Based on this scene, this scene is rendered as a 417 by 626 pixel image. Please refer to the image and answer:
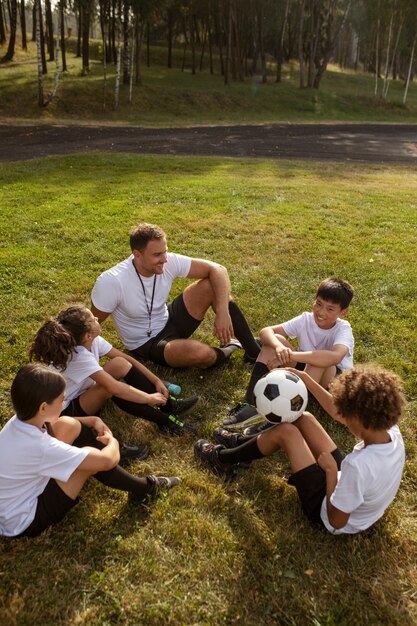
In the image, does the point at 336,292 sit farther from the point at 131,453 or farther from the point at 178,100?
the point at 178,100

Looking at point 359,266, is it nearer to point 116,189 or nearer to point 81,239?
point 81,239

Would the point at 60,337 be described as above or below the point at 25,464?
above

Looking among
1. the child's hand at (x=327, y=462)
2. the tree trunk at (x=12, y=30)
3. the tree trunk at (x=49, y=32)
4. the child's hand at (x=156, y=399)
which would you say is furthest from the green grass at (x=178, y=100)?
the child's hand at (x=327, y=462)

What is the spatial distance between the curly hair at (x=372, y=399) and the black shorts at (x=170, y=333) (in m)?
2.49

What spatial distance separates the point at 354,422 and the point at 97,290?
2.97 m

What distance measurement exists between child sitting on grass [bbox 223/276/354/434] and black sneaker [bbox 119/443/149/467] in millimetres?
811

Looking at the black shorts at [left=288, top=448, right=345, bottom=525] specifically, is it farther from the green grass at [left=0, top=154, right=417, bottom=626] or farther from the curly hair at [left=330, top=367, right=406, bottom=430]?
the curly hair at [left=330, top=367, right=406, bottom=430]

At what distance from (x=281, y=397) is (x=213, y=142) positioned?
18111 millimetres

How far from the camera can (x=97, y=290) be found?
16.7ft

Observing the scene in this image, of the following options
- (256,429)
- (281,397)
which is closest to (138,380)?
(256,429)

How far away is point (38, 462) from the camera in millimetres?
3115

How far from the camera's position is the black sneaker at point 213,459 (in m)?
4.06

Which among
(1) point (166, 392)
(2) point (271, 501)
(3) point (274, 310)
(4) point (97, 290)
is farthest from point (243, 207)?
(2) point (271, 501)

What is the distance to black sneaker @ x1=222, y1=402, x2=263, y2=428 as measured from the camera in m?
4.53
